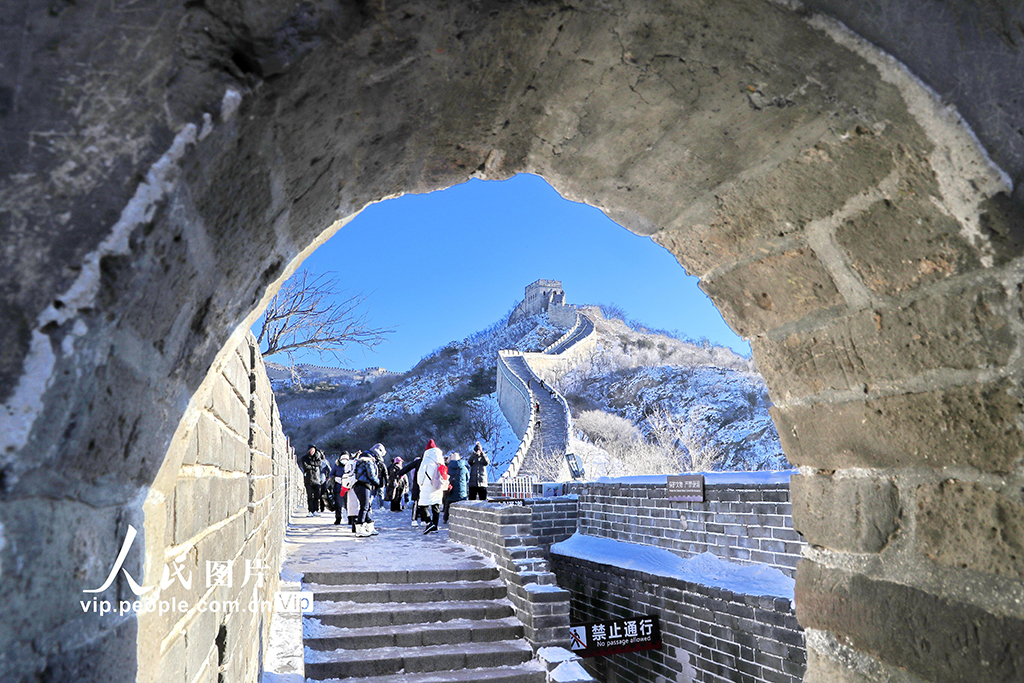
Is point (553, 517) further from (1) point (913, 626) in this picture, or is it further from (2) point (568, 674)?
(1) point (913, 626)

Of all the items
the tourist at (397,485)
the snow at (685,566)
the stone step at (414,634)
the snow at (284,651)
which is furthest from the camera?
the tourist at (397,485)

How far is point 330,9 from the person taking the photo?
3.40 ft

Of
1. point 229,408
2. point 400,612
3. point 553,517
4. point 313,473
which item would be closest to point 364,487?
point 553,517

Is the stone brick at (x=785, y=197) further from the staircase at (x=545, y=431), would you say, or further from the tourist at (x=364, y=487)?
the staircase at (x=545, y=431)

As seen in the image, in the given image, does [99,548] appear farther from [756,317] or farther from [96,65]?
[756,317]

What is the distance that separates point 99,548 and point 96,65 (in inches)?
26.8

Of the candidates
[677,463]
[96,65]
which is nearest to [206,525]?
[96,65]

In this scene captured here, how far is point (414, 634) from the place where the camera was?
7094mm

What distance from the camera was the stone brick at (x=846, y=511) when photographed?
1.76m

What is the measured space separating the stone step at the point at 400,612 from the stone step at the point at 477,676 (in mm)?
894

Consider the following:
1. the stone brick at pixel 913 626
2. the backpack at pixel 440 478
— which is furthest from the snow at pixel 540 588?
the stone brick at pixel 913 626

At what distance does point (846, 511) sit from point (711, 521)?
20.5ft

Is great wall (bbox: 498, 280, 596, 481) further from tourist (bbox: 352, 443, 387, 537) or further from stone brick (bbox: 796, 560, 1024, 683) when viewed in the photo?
stone brick (bbox: 796, 560, 1024, 683)

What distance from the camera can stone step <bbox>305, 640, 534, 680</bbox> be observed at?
6.39m
